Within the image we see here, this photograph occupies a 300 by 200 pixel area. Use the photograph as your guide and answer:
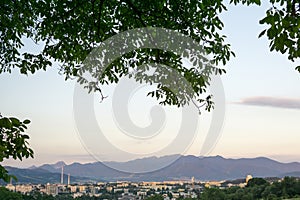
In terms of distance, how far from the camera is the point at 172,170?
13906mm

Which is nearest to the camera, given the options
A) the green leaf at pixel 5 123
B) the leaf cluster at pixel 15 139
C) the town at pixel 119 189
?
the green leaf at pixel 5 123

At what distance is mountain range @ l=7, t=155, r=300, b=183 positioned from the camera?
20.4 feet

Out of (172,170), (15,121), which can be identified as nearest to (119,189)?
(172,170)

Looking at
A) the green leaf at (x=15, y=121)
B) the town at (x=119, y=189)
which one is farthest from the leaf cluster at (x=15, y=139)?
the town at (x=119, y=189)

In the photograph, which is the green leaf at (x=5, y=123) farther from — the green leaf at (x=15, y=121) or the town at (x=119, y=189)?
the town at (x=119, y=189)

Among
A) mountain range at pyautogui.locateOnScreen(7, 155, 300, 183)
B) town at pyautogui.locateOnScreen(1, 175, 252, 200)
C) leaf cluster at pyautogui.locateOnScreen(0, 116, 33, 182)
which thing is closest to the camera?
leaf cluster at pyautogui.locateOnScreen(0, 116, 33, 182)

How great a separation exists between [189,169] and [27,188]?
634cm

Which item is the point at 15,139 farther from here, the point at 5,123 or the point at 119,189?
the point at 119,189

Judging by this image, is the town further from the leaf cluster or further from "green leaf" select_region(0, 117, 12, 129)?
"green leaf" select_region(0, 117, 12, 129)

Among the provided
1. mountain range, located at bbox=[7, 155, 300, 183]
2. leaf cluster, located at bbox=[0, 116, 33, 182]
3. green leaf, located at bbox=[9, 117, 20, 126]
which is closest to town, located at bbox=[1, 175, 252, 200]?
mountain range, located at bbox=[7, 155, 300, 183]

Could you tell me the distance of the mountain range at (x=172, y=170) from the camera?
20.4 ft

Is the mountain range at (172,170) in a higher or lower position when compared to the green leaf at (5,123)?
lower

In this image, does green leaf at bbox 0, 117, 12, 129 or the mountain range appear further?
the mountain range

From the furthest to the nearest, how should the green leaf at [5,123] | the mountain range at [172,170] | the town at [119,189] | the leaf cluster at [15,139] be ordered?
the town at [119,189]
the mountain range at [172,170]
the leaf cluster at [15,139]
the green leaf at [5,123]
